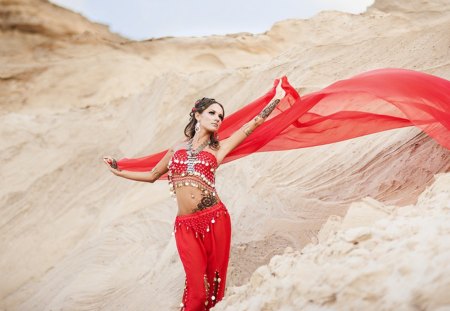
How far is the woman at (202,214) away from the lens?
2771mm

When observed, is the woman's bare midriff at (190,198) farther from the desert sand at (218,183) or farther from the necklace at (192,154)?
the desert sand at (218,183)

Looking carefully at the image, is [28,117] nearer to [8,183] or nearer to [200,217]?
[8,183]

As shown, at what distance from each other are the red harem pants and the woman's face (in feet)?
1.42

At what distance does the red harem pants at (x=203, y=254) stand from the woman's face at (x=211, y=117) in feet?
1.42

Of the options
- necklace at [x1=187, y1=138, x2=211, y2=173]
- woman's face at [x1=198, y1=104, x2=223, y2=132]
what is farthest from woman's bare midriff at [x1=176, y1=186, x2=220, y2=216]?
woman's face at [x1=198, y1=104, x2=223, y2=132]

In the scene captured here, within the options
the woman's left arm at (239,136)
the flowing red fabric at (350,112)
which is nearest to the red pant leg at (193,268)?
the woman's left arm at (239,136)

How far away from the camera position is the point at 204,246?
2.82m

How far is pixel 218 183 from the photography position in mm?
5129

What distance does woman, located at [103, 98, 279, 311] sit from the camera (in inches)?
109

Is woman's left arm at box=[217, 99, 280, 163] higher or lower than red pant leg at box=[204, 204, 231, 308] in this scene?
higher

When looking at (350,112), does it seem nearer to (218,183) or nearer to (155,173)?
(155,173)

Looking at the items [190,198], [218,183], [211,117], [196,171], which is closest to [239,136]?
[211,117]

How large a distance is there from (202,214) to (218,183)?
2298 mm

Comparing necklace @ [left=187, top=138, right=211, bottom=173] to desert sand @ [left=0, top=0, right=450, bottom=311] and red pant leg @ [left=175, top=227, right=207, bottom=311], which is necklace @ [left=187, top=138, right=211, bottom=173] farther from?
desert sand @ [left=0, top=0, right=450, bottom=311]
